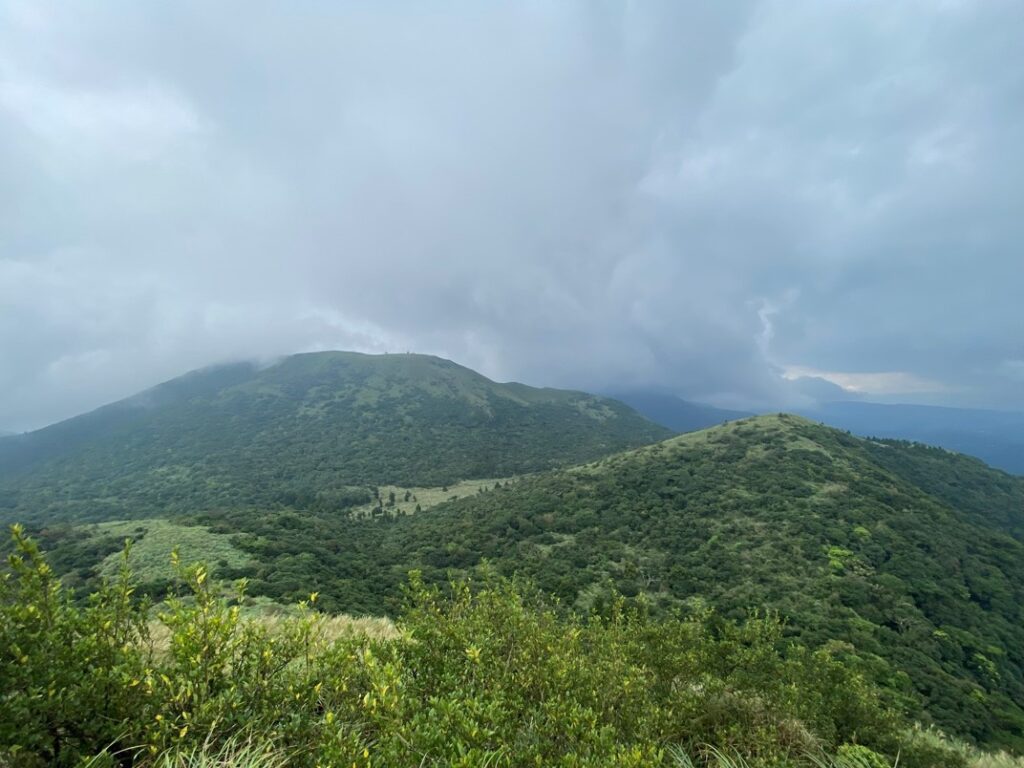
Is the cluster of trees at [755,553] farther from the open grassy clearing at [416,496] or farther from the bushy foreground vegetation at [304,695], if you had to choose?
the bushy foreground vegetation at [304,695]

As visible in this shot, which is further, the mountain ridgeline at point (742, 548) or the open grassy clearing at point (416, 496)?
the open grassy clearing at point (416, 496)

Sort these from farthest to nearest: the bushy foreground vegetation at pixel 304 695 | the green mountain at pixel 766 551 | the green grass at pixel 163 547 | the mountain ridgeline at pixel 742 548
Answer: the green mountain at pixel 766 551 → the mountain ridgeline at pixel 742 548 → the green grass at pixel 163 547 → the bushy foreground vegetation at pixel 304 695

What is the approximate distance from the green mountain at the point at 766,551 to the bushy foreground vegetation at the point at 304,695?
25228 mm

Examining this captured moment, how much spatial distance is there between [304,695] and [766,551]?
74219 mm

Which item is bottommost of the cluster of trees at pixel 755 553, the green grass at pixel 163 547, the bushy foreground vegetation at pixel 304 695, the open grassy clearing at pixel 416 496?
the open grassy clearing at pixel 416 496

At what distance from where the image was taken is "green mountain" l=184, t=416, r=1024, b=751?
147ft

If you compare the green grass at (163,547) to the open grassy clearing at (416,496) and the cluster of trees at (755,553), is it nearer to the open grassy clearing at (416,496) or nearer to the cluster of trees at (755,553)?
the cluster of trees at (755,553)

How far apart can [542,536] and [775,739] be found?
72.7 m

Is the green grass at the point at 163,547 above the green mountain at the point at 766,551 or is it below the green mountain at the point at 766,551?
above

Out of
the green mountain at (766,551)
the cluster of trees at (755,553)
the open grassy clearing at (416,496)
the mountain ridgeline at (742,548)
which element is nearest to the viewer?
the mountain ridgeline at (742,548)

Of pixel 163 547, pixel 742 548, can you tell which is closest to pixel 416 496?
pixel 163 547

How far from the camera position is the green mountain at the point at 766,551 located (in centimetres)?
4494

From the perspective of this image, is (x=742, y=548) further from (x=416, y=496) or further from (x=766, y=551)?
(x=416, y=496)

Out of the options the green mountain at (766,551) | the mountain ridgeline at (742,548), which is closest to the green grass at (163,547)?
the mountain ridgeline at (742,548)
